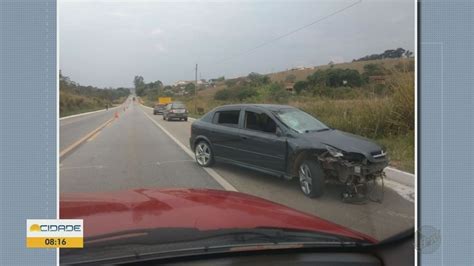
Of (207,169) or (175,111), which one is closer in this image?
(175,111)

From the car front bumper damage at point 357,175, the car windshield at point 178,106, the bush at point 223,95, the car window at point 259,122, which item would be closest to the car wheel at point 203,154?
the car windshield at point 178,106

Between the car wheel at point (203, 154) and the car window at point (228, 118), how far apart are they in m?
0.38

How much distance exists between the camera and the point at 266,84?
3.53 metres

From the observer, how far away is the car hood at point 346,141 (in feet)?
10.9

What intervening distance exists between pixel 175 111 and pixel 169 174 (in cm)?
61

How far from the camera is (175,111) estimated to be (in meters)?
3.85

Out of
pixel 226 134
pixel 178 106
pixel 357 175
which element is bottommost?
pixel 357 175

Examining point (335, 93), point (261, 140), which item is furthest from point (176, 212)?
point (335, 93)

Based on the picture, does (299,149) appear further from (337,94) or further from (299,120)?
(337,94)

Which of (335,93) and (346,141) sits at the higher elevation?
(335,93)

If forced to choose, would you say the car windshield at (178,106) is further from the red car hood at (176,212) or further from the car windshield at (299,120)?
the red car hood at (176,212)

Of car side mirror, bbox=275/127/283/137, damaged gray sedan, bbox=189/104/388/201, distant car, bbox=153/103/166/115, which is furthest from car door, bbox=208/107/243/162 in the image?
distant car, bbox=153/103/166/115
